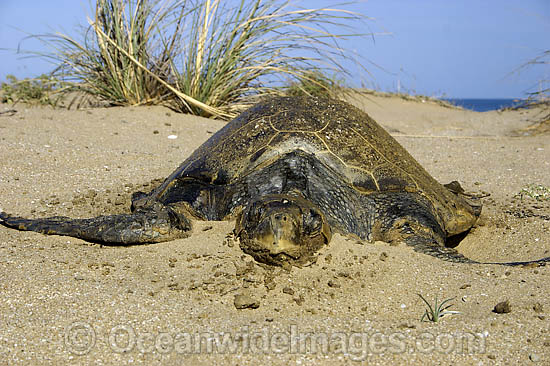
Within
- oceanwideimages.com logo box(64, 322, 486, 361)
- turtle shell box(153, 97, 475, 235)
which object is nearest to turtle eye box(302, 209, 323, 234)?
oceanwideimages.com logo box(64, 322, 486, 361)

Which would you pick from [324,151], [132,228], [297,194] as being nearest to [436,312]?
[297,194]

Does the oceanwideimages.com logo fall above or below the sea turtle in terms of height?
below

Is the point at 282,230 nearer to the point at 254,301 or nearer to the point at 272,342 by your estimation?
the point at 254,301

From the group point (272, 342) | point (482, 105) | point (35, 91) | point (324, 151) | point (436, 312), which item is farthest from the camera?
point (482, 105)

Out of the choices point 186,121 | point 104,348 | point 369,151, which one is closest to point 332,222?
point 369,151

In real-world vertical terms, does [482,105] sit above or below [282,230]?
above

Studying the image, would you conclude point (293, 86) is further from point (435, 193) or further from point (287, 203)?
point (287, 203)

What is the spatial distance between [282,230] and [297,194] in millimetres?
573

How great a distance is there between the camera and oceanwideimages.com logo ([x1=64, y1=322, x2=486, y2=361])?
2.02m

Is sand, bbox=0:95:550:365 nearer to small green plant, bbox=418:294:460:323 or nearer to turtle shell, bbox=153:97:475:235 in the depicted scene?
small green plant, bbox=418:294:460:323

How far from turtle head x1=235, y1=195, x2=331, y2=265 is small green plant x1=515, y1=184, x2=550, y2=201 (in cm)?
280

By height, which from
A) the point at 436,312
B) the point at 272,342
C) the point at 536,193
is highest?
the point at 536,193

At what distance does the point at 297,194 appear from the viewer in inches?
120

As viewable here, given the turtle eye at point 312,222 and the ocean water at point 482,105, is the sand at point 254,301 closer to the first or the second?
the turtle eye at point 312,222
